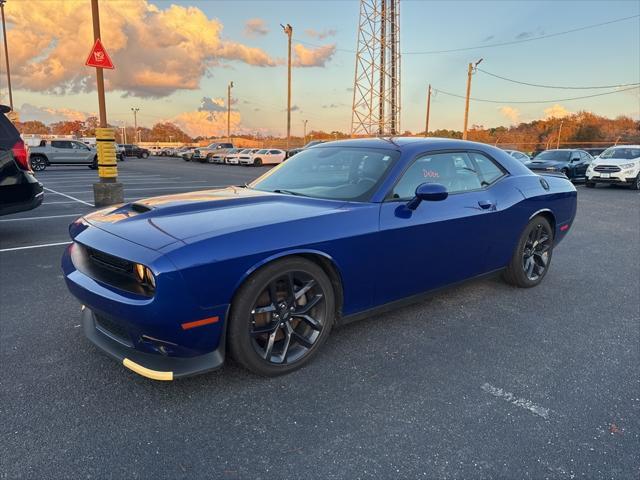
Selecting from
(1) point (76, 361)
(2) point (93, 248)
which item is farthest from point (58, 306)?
(2) point (93, 248)

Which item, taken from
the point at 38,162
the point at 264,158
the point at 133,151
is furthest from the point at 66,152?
the point at 133,151

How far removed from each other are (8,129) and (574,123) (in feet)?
225

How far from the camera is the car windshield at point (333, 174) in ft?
10.5

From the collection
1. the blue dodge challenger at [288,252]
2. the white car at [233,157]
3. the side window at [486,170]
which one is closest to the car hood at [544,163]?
the side window at [486,170]

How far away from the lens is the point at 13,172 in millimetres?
5691

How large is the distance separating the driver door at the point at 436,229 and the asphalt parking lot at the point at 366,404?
1.35ft

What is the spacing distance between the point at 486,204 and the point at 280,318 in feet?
6.91

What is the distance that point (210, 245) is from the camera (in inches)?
89.7

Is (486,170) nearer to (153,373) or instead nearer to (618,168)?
(153,373)

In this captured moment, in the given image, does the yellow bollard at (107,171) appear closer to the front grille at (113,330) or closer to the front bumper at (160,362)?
the front grille at (113,330)

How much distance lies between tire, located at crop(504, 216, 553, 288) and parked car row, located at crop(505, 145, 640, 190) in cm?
1045

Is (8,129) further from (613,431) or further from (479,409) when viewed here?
(613,431)

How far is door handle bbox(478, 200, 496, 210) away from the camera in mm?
3686

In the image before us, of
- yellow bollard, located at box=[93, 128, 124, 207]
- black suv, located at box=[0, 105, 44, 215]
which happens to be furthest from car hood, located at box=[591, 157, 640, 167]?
black suv, located at box=[0, 105, 44, 215]
